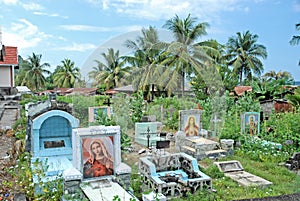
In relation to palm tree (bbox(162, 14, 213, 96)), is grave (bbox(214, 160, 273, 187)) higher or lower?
lower

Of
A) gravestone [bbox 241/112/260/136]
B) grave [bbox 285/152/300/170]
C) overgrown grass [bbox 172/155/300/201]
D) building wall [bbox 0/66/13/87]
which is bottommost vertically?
overgrown grass [bbox 172/155/300/201]

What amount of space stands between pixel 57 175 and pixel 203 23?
66.5 feet

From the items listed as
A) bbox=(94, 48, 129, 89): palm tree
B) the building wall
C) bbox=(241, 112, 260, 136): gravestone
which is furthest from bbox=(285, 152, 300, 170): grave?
bbox=(94, 48, 129, 89): palm tree

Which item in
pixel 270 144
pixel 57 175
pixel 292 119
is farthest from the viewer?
pixel 292 119

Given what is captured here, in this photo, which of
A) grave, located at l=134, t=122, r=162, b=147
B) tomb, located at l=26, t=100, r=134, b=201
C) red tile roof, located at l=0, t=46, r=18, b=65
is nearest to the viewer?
tomb, located at l=26, t=100, r=134, b=201

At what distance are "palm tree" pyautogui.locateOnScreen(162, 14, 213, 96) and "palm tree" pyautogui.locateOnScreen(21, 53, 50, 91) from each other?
23387 millimetres

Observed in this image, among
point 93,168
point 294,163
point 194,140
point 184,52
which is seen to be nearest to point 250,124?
point 194,140

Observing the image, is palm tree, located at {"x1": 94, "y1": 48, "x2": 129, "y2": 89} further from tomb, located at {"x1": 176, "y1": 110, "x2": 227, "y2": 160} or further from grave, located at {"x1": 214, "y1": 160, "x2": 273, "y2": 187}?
grave, located at {"x1": 214, "y1": 160, "x2": 273, "y2": 187}

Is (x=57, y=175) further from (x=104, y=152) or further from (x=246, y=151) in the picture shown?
(x=246, y=151)

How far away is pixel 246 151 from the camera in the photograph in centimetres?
978

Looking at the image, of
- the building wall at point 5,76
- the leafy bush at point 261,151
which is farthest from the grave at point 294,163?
the building wall at point 5,76

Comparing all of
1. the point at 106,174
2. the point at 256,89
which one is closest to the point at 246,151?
the point at 106,174

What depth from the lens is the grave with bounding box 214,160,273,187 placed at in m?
6.83

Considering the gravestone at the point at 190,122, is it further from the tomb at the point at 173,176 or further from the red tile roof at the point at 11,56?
the red tile roof at the point at 11,56
